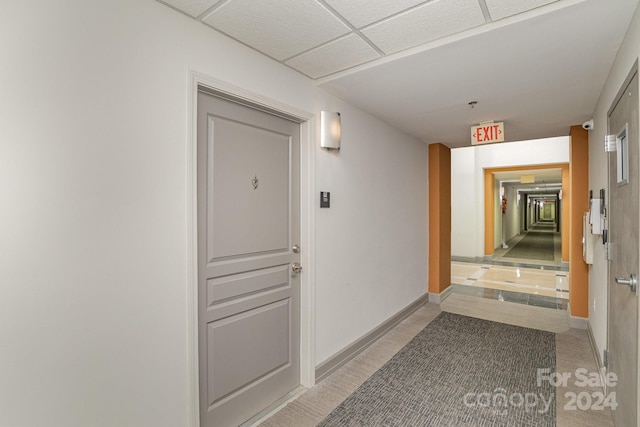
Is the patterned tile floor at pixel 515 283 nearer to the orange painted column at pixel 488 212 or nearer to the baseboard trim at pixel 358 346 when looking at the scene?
the orange painted column at pixel 488 212

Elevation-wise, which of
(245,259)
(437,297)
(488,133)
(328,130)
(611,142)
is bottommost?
(437,297)

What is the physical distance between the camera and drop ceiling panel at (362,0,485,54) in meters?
1.70

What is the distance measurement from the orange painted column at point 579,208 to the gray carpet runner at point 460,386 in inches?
27.0

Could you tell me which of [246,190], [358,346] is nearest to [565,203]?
[358,346]

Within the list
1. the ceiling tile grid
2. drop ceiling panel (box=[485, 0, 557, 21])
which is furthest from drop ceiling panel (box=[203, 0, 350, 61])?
drop ceiling panel (box=[485, 0, 557, 21])

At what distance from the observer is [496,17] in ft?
5.85

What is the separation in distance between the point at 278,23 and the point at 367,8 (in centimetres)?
54

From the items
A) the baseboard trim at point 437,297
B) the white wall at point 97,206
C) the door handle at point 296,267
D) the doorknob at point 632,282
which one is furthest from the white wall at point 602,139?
the door handle at point 296,267

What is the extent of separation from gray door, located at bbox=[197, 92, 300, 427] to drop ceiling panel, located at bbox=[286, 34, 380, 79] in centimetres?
46

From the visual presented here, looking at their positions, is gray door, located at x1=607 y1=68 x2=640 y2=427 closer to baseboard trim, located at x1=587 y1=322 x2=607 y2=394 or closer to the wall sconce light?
baseboard trim, located at x1=587 y1=322 x2=607 y2=394

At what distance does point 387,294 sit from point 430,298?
1547mm

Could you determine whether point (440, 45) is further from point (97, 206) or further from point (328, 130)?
point (97, 206)

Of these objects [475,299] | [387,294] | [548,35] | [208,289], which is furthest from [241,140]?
[475,299]

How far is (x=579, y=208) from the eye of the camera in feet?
12.8
